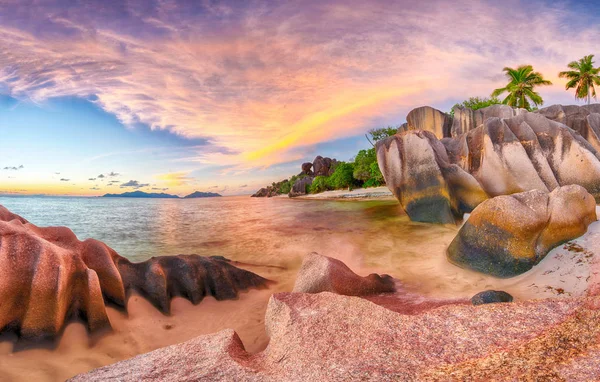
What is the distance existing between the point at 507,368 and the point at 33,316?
201 inches

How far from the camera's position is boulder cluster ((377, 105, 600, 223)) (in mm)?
11875

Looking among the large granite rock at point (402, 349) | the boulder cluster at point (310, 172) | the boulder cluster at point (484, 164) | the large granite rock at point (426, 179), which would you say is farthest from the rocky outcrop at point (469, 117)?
the boulder cluster at point (310, 172)

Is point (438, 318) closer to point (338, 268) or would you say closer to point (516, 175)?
point (338, 268)

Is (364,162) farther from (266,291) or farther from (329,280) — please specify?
(329,280)

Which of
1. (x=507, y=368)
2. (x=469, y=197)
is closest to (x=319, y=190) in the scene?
(x=469, y=197)

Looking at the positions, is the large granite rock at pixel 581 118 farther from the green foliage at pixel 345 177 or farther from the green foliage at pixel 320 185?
the green foliage at pixel 320 185

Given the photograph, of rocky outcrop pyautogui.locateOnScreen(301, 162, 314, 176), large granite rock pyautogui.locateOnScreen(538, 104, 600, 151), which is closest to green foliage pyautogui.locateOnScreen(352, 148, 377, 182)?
large granite rock pyautogui.locateOnScreen(538, 104, 600, 151)

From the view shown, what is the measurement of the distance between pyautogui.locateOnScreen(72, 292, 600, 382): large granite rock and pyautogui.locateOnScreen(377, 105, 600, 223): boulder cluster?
10.4 m

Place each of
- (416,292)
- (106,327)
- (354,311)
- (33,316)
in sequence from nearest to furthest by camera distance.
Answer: (354,311) → (33,316) → (106,327) → (416,292)

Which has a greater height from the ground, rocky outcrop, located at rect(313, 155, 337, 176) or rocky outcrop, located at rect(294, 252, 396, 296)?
rocky outcrop, located at rect(313, 155, 337, 176)

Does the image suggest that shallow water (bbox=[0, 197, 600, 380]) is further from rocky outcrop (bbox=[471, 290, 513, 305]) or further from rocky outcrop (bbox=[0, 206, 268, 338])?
rocky outcrop (bbox=[471, 290, 513, 305])

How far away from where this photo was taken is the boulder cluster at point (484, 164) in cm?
1188

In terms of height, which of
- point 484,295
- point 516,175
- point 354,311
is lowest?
point 484,295

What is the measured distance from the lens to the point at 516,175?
39.5 ft
